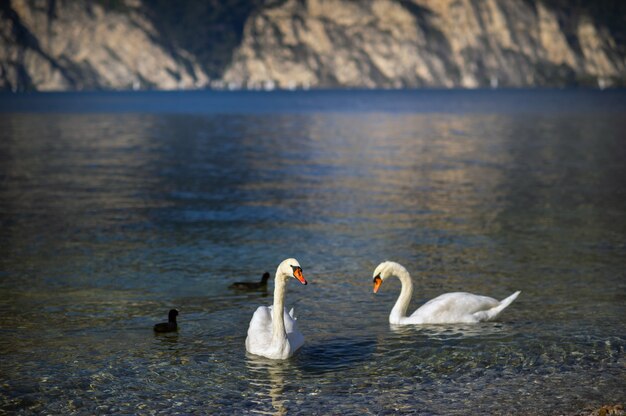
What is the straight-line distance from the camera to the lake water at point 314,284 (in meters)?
14.7

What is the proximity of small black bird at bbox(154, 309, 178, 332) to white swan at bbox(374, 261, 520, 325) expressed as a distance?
431 centimetres

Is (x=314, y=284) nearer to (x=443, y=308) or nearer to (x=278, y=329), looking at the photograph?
(x=443, y=308)

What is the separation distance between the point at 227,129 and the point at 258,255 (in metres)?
74.6

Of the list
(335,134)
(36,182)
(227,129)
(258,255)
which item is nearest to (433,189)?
(258,255)

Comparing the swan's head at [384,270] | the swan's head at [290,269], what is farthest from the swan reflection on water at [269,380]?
the swan's head at [384,270]

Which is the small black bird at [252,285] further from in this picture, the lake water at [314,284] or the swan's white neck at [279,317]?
the swan's white neck at [279,317]

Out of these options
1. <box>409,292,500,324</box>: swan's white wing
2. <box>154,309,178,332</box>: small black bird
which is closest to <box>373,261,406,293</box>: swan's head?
<box>409,292,500,324</box>: swan's white wing

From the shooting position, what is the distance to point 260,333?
54.1 feet

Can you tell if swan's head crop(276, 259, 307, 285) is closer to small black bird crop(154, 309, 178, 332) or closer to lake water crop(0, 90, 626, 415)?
lake water crop(0, 90, 626, 415)

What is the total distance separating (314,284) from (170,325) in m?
5.21

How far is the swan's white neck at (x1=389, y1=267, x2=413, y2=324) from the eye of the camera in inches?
721

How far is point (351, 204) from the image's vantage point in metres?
36.7

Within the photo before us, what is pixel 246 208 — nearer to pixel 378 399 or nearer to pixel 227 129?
pixel 378 399

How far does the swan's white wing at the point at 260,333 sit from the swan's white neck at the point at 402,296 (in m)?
2.87
